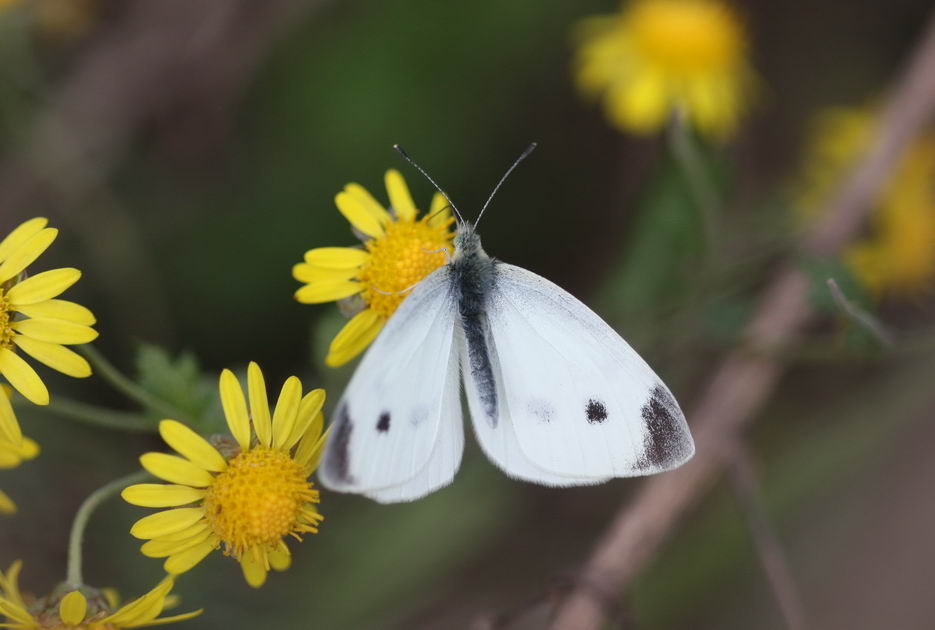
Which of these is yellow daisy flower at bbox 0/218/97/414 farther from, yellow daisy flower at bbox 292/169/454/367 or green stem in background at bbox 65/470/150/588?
yellow daisy flower at bbox 292/169/454/367

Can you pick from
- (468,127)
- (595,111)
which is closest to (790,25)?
(595,111)

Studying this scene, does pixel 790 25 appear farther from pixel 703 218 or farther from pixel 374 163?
pixel 374 163

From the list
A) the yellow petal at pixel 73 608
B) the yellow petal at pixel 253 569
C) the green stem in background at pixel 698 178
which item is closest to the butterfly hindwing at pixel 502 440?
the yellow petal at pixel 253 569

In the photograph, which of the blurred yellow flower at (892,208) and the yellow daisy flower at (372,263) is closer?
the yellow daisy flower at (372,263)

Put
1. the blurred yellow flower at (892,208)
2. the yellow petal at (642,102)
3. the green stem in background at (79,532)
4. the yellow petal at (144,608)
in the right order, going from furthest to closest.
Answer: the yellow petal at (642,102) → the blurred yellow flower at (892,208) → the green stem in background at (79,532) → the yellow petal at (144,608)

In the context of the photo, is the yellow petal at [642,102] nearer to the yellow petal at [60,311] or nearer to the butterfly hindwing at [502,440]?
the butterfly hindwing at [502,440]

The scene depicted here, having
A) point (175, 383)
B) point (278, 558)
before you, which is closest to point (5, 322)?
point (175, 383)
